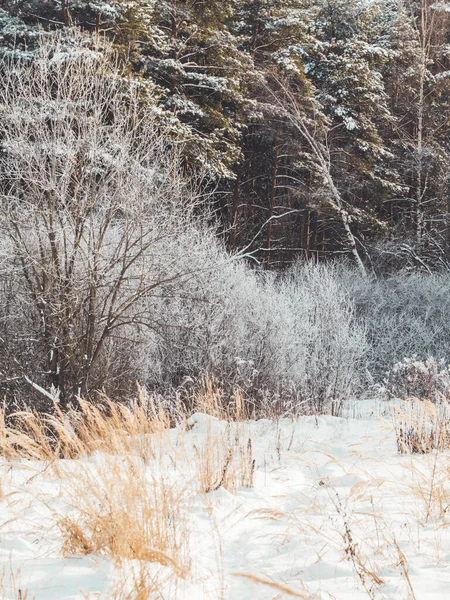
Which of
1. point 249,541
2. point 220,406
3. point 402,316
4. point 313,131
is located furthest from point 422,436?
point 313,131

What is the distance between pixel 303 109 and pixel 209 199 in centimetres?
530

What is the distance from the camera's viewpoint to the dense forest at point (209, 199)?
841 centimetres

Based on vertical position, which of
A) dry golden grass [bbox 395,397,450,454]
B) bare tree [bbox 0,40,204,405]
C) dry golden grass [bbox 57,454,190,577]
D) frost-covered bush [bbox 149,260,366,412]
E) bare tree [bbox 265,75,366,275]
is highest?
bare tree [bbox 265,75,366,275]

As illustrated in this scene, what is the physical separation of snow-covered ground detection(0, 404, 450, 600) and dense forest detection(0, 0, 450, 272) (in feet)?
40.3

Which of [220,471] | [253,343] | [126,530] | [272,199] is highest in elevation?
[272,199]

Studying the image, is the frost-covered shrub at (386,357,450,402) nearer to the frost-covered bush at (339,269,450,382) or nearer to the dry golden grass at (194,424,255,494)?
the dry golden grass at (194,424,255,494)

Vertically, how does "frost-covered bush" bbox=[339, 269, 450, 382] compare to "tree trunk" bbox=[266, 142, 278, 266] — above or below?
below

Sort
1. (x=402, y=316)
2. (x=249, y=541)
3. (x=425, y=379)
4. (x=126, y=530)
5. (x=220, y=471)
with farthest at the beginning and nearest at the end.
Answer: (x=402, y=316)
(x=425, y=379)
(x=220, y=471)
(x=249, y=541)
(x=126, y=530)

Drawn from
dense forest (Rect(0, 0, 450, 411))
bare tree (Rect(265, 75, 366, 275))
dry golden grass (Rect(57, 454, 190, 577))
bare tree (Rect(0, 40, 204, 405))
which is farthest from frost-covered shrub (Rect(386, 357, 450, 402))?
bare tree (Rect(265, 75, 366, 275))

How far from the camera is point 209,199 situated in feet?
59.5

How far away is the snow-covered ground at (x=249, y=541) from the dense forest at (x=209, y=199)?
2450 millimetres

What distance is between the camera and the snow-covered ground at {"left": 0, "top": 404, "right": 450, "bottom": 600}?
2.27m

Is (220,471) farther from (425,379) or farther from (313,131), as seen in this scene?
(313,131)

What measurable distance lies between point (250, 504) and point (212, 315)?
8.65 meters
